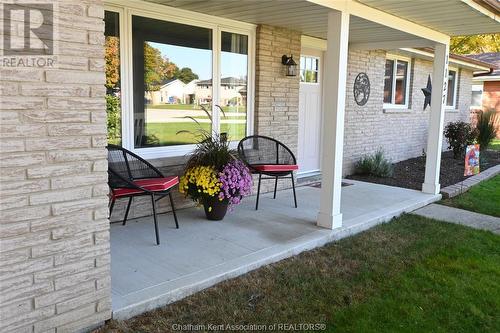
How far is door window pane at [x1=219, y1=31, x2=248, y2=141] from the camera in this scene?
534 cm

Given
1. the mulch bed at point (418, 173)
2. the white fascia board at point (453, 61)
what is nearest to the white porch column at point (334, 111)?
the mulch bed at point (418, 173)

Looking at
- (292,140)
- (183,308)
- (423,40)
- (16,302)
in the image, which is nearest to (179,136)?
(292,140)

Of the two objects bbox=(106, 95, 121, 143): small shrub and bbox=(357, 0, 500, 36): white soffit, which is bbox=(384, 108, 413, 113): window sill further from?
bbox=(106, 95, 121, 143): small shrub

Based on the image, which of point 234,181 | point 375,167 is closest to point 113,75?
point 234,181

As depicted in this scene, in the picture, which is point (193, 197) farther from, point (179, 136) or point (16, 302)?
point (16, 302)

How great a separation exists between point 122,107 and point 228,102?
4.99 ft

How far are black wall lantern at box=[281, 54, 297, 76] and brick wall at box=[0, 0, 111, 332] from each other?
3881 mm

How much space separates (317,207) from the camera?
16.9 ft

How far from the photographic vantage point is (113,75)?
423 centimetres

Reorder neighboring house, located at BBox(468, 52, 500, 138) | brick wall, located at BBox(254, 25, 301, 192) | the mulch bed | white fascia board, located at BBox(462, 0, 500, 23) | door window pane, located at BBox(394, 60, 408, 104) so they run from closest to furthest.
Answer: white fascia board, located at BBox(462, 0, 500, 23)
brick wall, located at BBox(254, 25, 301, 192)
the mulch bed
door window pane, located at BBox(394, 60, 408, 104)
neighboring house, located at BBox(468, 52, 500, 138)

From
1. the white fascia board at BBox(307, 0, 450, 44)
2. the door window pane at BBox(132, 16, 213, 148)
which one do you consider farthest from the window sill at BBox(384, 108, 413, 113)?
the door window pane at BBox(132, 16, 213, 148)

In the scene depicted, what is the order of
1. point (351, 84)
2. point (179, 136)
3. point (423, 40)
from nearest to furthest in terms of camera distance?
point (179, 136) < point (423, 40) < point (351, 84)

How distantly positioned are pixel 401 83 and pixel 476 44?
16.9 m

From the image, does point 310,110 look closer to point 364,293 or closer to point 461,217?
point 461,217
